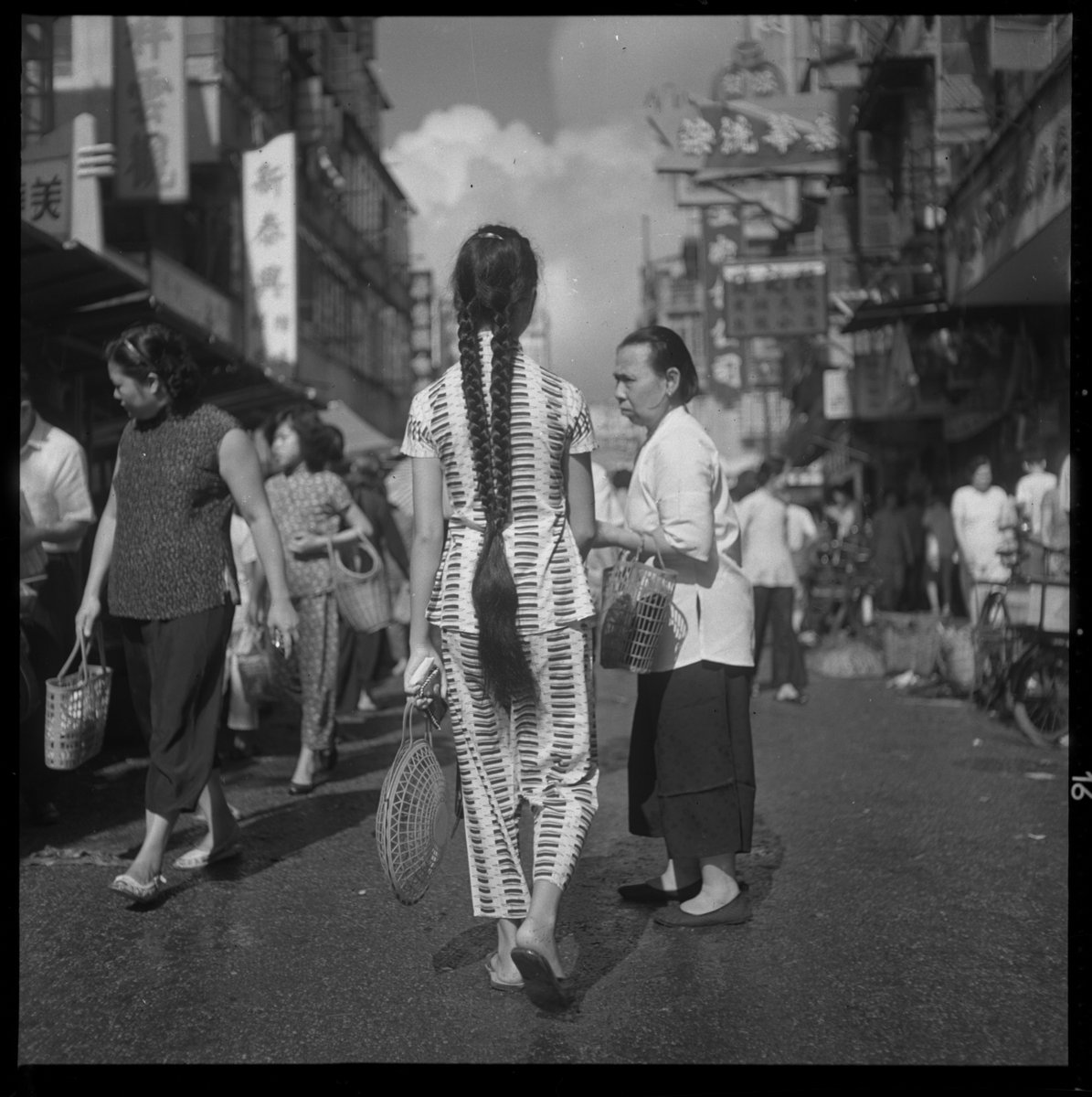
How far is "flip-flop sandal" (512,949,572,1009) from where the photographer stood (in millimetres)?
3094

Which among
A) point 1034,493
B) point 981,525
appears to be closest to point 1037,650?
point 1034,493

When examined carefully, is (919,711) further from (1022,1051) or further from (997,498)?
(1022,1051)

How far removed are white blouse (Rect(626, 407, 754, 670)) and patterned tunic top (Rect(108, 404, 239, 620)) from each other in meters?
1.36

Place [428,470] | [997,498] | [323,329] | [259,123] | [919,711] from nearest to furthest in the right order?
[428,470]
[919,711]
[997,498]
[259,123]
[323,329]

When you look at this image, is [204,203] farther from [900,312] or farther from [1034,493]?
[1034,493]

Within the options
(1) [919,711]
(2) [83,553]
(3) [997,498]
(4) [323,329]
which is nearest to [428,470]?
(2) [83,553]

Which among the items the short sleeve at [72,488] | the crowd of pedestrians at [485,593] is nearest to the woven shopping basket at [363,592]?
the crowd of pedestrians at [485,593]

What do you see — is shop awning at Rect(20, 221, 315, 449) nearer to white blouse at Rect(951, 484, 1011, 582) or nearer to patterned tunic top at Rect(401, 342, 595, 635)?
patterned tunic top at Rect(401, 342, 595, 635)

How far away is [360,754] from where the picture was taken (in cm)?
721

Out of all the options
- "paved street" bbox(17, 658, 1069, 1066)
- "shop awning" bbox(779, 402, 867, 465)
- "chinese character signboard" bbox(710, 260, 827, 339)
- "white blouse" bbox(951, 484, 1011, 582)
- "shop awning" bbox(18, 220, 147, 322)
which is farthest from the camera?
"shop awning" bbox(779, 402, 867, 465)

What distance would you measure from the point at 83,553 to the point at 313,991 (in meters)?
4.17

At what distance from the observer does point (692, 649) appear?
3928 millimetres

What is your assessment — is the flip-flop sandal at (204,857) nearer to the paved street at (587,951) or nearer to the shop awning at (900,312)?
the paved street at (587,951)

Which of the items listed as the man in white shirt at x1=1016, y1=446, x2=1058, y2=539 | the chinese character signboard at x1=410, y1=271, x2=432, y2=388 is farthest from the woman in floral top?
the chinese character signboard at x1=410, y1=271, x2=432, y2=388
